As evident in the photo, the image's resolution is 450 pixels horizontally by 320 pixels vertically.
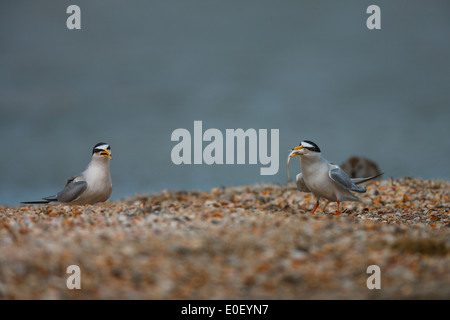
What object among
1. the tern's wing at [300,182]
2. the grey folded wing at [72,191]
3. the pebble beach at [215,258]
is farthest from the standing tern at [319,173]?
the grey folded wing at [72,191]

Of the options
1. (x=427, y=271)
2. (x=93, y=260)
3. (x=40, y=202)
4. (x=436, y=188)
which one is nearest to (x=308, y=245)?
(x=427, y=271)

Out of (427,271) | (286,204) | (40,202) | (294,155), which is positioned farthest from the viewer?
(286,204)

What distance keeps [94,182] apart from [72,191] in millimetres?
398

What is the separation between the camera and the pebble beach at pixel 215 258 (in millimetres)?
3326

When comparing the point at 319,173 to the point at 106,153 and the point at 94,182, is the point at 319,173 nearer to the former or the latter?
the point at 106,153

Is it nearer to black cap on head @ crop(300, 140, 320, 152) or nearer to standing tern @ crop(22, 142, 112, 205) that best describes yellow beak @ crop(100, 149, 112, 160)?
standing tern @ crop(22, 142, 112, 205)

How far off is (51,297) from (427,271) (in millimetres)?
3124

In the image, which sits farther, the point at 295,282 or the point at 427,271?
the point at 427,271

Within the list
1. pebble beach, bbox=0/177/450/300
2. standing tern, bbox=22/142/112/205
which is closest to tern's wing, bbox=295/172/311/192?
pebble beach, bbox=0/177/450/300

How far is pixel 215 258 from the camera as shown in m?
3.75

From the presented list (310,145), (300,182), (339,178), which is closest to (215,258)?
(310,145)

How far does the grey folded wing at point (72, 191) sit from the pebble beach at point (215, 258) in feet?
4.25
